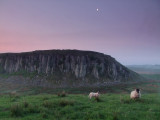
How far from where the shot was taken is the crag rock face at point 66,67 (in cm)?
8631

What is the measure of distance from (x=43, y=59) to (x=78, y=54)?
18.0m

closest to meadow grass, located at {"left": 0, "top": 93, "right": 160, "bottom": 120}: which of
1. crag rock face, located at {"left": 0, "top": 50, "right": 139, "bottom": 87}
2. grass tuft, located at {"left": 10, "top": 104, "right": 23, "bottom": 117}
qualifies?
grass tuft, located at {"left": 10, "top": 104, "right": 23, "bottom": 117}

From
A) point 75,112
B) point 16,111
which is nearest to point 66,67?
point 16,111

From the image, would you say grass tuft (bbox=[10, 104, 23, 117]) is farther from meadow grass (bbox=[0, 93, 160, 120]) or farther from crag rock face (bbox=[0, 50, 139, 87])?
crag rock face (bbox=[0, 50, 139, 87])

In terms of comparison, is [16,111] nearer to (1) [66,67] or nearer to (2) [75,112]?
(2) [75,112]

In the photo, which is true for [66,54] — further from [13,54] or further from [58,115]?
[58,115]

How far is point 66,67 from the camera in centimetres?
9512

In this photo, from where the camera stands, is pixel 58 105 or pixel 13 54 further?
pixel 13 54

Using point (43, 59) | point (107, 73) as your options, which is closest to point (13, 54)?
point (43, 59)

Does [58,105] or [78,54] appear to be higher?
[78,54]

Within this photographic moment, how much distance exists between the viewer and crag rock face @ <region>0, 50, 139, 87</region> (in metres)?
86.3

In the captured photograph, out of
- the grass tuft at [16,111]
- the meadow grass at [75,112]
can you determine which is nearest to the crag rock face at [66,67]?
the meadow grass at [75,112]

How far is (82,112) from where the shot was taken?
14.2m

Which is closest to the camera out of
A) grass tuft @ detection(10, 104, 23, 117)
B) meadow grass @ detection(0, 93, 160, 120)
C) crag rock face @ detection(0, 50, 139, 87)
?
meadow grass @ detection(0, 93, 160, 120)
